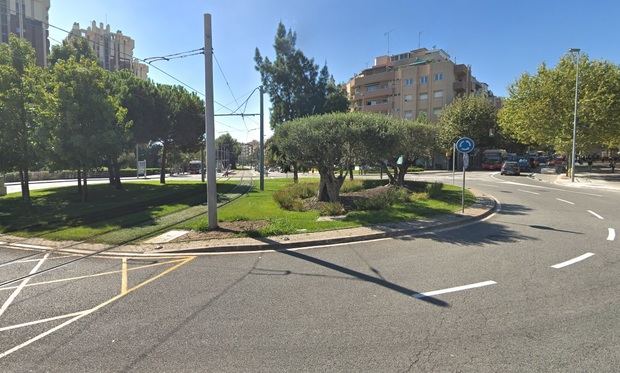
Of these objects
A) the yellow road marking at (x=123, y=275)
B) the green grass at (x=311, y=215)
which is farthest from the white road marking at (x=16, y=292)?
the green grass at (x=311, y=215)

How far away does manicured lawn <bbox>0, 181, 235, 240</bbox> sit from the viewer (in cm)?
1226

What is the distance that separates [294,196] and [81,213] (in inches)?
354

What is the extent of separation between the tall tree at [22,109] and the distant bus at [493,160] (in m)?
53.8

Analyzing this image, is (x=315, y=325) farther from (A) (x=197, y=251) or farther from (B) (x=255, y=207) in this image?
(B) (x=255, y=207)

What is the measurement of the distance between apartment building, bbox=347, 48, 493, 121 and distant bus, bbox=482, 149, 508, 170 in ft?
40.0

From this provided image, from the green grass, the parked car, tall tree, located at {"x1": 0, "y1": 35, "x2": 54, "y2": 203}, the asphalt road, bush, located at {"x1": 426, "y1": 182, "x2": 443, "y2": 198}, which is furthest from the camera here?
the parked car

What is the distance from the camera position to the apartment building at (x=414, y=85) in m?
69.3

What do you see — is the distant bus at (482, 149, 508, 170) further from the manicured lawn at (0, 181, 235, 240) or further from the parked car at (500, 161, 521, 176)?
the manicured lawn at (0, 181, 235, 240)

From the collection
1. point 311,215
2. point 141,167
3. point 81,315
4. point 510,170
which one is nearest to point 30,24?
point 141,167

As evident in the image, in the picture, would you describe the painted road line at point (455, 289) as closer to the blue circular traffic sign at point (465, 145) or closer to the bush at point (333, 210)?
the bush at point (333, 210)

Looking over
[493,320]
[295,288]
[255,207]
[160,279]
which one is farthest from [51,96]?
[493,320]

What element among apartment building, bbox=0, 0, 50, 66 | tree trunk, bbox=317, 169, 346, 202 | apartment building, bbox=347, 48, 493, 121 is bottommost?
tree trunk, bbox=317, 169, 346, 202

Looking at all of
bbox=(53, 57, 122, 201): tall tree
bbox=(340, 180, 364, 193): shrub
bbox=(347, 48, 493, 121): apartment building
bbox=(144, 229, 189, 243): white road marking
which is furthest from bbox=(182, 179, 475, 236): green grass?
bbox=(347, 48, 493, 121): apartment building

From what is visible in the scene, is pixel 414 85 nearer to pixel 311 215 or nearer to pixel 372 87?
pixel 372 87
